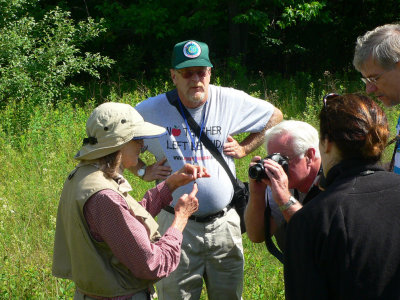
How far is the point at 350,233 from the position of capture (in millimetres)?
1649

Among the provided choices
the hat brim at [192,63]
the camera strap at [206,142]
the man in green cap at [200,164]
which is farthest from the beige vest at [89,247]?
the hat brim at [192,63]

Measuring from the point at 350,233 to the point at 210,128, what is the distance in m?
1.92

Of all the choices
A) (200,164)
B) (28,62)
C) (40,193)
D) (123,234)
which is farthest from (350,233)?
(28,62)

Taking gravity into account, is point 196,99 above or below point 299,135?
above

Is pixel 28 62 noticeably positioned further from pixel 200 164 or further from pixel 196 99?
pixel 200 164

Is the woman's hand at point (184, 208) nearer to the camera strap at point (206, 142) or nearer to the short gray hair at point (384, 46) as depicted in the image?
the camera strap at point (206, 142)

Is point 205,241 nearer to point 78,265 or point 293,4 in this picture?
point 78,265

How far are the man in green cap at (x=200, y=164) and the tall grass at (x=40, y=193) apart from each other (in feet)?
1.54

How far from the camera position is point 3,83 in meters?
8.62

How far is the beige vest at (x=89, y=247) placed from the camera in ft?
7.49

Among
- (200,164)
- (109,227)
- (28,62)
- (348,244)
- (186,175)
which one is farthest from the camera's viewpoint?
(28,62)

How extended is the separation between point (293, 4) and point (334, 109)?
11.2 meters

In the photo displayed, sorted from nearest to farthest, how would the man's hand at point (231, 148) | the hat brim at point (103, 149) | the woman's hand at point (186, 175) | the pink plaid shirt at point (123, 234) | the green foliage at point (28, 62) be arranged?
the pink plaid shirt at point (123, 234)
the hat brim at point (103, 149)
the woman's hand at point (186, 175)
the man's hand at point (231, 148)
the green foliage at point (28, 62)

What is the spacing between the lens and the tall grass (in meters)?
3.85
